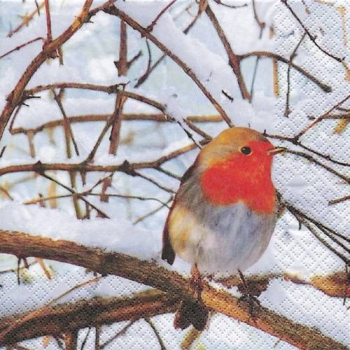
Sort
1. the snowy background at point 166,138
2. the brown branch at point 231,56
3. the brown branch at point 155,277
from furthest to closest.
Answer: the brown branch at point 231,56
the snowy background at point 166,138
the brown branch at point 155,277

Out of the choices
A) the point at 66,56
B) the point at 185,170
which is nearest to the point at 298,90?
the point at 185,170

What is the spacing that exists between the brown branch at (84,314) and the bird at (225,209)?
5 centimetres

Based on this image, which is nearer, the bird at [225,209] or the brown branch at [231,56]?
the bird at [225,209]

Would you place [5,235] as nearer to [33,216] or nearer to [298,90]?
[33,216]

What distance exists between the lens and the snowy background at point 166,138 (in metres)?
0.72

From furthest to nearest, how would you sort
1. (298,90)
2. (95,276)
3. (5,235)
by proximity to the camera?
(298,90), (95,276), (5,235)

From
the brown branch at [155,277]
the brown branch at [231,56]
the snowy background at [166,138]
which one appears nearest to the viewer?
the brown branch at [155,277]

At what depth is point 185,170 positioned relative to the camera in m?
0.75

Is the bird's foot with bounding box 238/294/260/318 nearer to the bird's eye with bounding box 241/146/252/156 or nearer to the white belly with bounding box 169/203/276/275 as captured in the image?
the white belly with bounding box 169/203/276/275

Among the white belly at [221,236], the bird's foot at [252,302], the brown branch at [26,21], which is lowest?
the bird's foot at [252,302]

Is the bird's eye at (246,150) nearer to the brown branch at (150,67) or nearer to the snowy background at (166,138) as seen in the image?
the snowy background at (166,138)

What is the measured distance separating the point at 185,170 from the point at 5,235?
234 mm

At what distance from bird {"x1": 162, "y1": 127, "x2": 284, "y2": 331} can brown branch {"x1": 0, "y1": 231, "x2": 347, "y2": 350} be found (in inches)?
0.9

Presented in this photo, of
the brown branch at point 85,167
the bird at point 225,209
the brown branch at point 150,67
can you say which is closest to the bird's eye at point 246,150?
the bird at point 225,209
